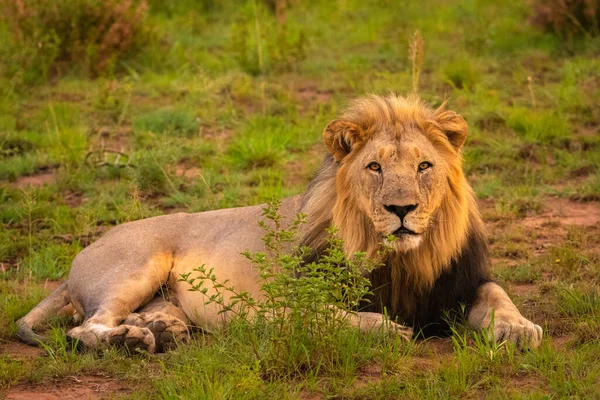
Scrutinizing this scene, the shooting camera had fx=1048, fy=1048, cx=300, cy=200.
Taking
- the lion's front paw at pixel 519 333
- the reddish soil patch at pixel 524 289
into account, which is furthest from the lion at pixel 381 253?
the reddish soil patch at pixel 524 289

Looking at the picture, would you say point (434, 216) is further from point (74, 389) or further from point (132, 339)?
point (74, 389)

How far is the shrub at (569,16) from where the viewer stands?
1010cm

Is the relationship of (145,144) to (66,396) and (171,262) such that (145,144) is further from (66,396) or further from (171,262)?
(66,396)

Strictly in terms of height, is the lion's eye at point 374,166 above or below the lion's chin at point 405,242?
above

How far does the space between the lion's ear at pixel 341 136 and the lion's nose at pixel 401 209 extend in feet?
1.45

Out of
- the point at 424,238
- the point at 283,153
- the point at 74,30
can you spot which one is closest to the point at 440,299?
the point at 424,238

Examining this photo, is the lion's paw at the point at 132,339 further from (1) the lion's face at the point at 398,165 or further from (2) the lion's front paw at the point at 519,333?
(2) the lion's front paw at the point at 519,333

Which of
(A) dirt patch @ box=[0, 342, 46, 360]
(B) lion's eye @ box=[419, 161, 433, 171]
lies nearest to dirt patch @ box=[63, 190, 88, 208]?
(A) dirt patch @ box=[0, 342, 46, 360]

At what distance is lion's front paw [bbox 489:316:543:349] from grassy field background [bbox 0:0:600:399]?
66mm

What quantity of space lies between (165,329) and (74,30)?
19.0 feet

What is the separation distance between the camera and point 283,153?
25.3 feet

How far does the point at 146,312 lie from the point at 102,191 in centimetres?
224

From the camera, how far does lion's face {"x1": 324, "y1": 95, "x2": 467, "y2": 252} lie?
4.18 meters

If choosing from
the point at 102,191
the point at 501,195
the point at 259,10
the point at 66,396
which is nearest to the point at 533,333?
the point at 66,396
